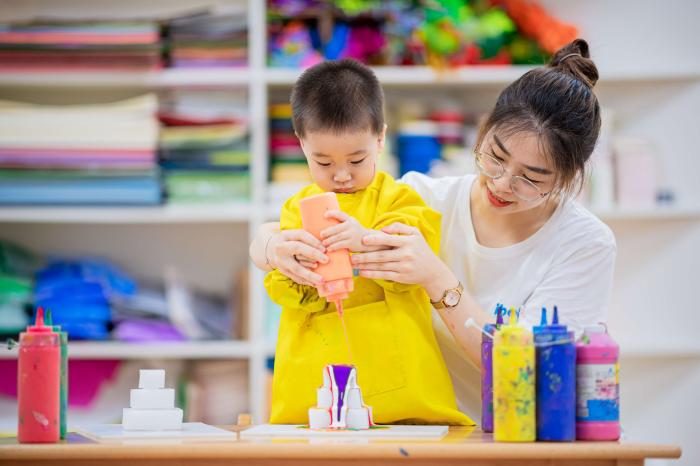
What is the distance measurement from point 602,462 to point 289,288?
0.64 metres

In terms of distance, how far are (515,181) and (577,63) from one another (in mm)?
305

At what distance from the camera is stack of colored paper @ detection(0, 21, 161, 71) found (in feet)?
11.0

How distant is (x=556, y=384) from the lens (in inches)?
57.3

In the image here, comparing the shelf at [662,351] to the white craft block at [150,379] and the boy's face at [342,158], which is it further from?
the white craft block at [150,379]

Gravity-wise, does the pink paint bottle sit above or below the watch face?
below

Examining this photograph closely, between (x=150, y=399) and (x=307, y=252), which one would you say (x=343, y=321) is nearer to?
(x=307, y=252)

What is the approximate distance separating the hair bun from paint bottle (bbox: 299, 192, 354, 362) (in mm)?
617

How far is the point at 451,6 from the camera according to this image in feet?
11.0

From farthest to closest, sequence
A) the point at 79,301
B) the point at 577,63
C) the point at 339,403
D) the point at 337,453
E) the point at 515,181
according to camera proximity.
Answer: the point at 79,301 < the point at 577,63 < the point at 515,181 < the point at 339,403 < the point at 337,453

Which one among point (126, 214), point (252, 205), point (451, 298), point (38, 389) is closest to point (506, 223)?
point (451, 298)

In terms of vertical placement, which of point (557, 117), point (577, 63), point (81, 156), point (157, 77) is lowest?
point (557, 117)

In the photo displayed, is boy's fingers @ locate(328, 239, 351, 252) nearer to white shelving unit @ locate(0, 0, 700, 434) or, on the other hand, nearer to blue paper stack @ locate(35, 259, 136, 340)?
white shelving unit @ locate(0, 0, 700, 434)

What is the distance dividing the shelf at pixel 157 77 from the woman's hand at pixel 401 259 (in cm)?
174

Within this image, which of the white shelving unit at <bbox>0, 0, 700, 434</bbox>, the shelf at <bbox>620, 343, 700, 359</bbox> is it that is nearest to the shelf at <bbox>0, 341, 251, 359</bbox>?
the white shelving unit at <bbox>0, 0, 700, 434</bbox>
